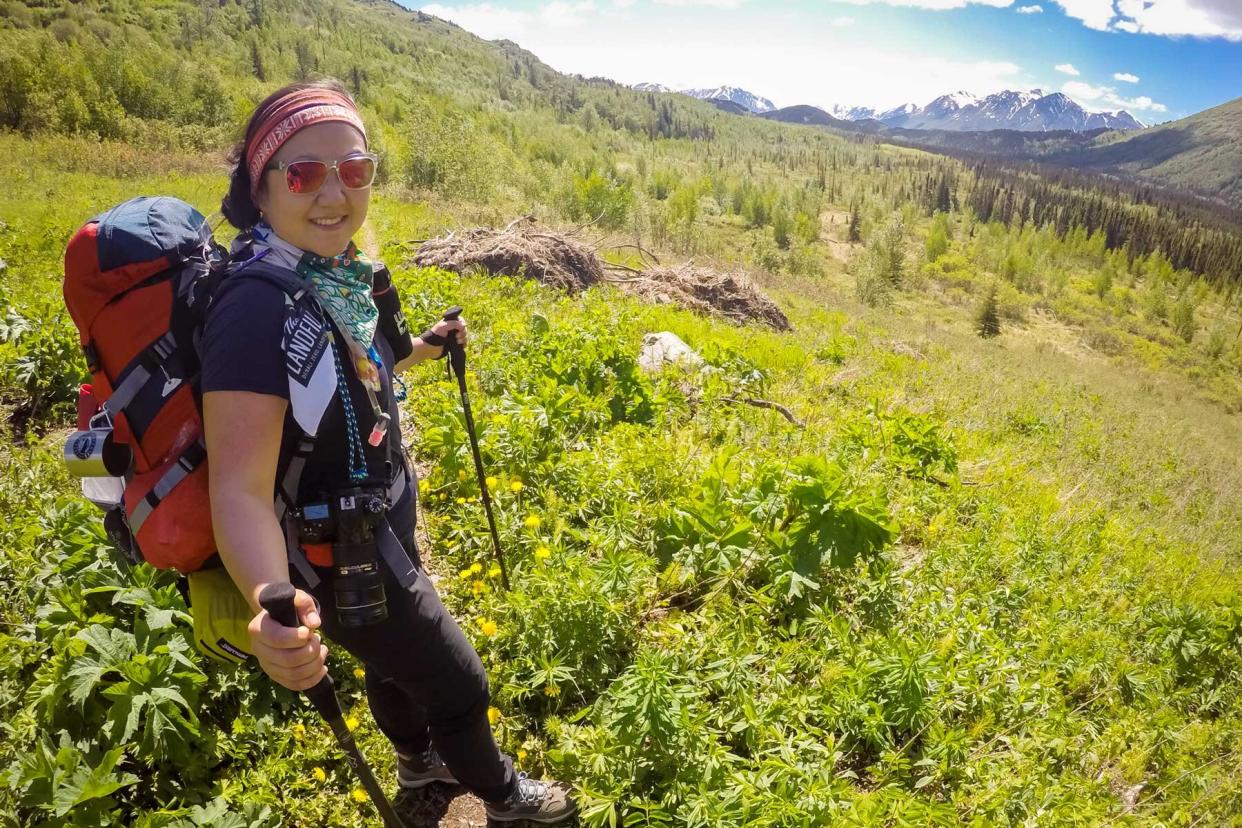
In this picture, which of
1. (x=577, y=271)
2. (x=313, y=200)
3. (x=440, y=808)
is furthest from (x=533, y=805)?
(x=577, y=271)

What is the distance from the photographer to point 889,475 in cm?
594

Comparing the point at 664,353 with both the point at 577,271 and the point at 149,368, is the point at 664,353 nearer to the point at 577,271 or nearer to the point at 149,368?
the point at 577,271

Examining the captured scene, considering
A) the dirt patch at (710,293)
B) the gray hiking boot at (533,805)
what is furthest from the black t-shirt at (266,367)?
the dirt patch at (710,293)

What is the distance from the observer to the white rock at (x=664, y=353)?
7859 millimetres

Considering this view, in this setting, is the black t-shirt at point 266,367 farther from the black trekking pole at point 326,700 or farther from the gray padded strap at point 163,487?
the black trekking pole at point 326,700

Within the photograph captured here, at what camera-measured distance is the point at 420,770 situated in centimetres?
285

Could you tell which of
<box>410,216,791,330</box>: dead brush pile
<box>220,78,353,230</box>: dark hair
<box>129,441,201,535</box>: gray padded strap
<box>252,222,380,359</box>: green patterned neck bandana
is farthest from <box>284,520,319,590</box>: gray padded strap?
<box>410,216,791,330</box>: dead brush pile

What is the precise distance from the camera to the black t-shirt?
1440 mm

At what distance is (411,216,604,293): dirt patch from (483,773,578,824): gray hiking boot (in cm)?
944

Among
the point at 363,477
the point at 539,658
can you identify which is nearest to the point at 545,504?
the point at 539,658

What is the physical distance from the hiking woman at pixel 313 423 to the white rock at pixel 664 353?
5.73m

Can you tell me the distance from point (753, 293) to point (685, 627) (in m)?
11.2

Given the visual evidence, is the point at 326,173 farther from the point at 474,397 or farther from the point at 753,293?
the point at 753,293

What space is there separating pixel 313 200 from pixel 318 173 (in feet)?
0.29
